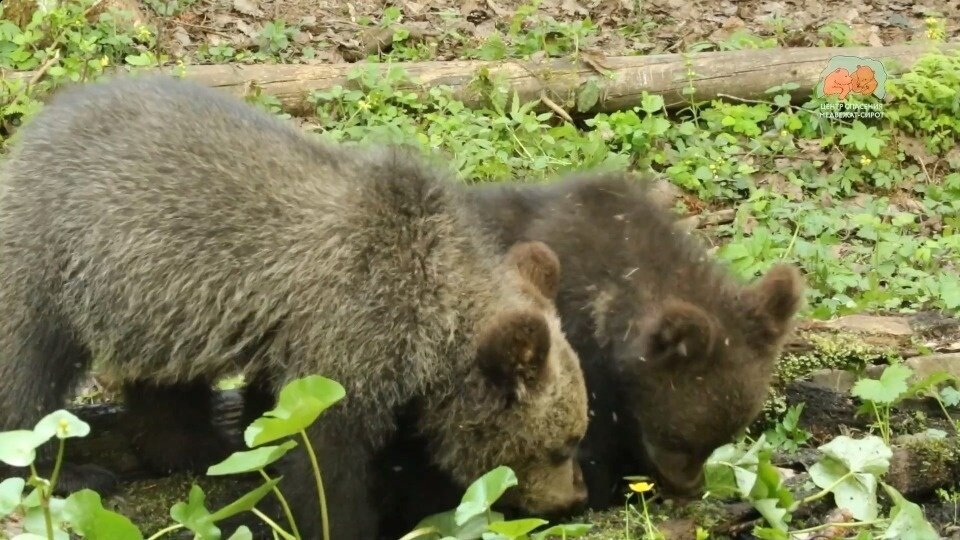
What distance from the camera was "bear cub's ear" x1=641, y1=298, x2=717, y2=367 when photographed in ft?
17.6

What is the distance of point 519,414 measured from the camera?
5.11 meters

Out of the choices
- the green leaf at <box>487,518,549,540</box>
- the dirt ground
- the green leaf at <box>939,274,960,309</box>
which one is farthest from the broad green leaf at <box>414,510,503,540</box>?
the dirt ground

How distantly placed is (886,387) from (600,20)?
8301mm

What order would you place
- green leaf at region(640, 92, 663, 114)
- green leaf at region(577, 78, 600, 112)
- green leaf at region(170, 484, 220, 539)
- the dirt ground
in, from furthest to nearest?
the dirt ground < green leaf at region(577, 78, 600, 112) < green leaf at region(640, 92, 663, 114) < green leaf at region(170, 484, 220, 539)

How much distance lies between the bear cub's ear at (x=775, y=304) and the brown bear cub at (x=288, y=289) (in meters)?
0.99

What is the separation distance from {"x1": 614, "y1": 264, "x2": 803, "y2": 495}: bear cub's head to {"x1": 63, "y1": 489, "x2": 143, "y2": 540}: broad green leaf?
2418 millimetres

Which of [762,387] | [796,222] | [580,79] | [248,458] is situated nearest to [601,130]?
[580,79]

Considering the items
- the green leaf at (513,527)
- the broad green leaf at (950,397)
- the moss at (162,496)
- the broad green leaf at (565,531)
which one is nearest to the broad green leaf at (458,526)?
the broad green leaf at (565,531)

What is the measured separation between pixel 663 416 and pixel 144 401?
2.58m

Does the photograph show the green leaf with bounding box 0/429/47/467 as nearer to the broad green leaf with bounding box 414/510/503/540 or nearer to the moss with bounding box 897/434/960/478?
the broad green leaf with bounding box 414/510/503/540

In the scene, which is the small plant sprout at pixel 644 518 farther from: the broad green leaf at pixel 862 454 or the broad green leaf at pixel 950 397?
the broad green leaf at pixel 950 397

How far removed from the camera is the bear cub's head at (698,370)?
18.0ft

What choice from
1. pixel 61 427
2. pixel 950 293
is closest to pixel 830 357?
pixel 950 293

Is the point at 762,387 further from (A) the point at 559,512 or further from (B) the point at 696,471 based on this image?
(A) the point at 559,512
